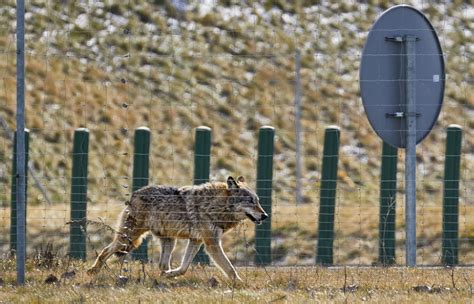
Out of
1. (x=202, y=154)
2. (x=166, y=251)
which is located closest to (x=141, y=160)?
(x=202, y=154)

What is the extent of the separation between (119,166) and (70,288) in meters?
15.7

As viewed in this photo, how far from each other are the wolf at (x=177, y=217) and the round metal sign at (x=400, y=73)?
6.18ft

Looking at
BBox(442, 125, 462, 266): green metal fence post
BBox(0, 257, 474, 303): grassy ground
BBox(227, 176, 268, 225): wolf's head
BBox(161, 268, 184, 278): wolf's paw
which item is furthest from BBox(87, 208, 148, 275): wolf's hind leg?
BBox(442, 125, 462, 266): green metal fence post

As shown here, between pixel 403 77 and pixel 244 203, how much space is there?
2354 mm

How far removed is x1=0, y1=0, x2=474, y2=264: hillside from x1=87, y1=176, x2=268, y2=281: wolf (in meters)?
6.56

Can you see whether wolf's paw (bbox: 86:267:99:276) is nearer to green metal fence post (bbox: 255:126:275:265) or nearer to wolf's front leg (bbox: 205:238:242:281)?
wolf's front leg (bbox: 205:238:242:281)

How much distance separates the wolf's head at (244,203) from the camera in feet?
45.3

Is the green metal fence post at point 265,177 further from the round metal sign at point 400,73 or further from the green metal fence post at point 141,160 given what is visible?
the round metal sign at point 400,73

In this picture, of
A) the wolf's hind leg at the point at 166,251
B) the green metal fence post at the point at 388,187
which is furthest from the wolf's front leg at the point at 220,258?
the green metal fence post at the point at 388,187

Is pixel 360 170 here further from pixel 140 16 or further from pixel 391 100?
pixel 391 100

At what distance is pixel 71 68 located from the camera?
31922mm

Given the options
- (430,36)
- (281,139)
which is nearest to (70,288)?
(430,36)

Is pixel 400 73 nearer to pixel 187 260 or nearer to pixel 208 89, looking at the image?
pixel 187 260

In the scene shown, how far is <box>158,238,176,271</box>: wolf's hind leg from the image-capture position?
13547mm
